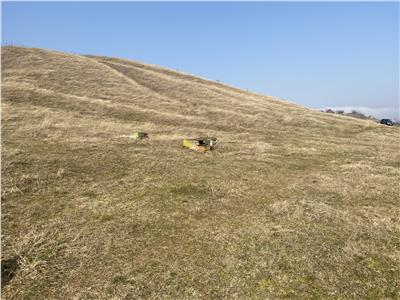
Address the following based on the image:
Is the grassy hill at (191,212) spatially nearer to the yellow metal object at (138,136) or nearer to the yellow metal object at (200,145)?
the yellow metal object at (200,145)

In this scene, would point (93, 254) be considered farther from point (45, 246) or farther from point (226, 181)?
point (226, 181)

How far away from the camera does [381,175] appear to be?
29.8 meters

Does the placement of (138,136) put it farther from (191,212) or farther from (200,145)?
(191,212)

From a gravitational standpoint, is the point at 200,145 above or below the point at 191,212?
above

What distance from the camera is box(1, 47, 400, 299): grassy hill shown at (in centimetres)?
1572

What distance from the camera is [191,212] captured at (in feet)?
72.0

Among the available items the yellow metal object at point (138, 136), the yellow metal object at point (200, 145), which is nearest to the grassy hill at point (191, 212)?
the yellow metal object at point (200, 145)

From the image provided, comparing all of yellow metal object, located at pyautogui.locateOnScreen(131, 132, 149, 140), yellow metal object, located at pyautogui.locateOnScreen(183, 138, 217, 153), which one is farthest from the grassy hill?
yellow metal object, located at pyautogui.locateOnScreen(131, 132, 149, 140)

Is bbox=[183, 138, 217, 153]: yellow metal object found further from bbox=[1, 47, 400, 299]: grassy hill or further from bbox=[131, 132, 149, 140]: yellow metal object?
bbox=[131, 132, 149, 140]: yellow metal object

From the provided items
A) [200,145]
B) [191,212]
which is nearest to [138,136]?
[200,145]

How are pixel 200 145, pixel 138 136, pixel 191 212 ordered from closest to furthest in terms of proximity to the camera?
pixel 191 212
pixel 200 145
pixel 138 136

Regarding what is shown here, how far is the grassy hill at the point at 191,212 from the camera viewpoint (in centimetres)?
1572

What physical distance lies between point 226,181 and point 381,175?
40.0 ft

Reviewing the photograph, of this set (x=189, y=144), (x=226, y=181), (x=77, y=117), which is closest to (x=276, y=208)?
(x=226, y=181)
